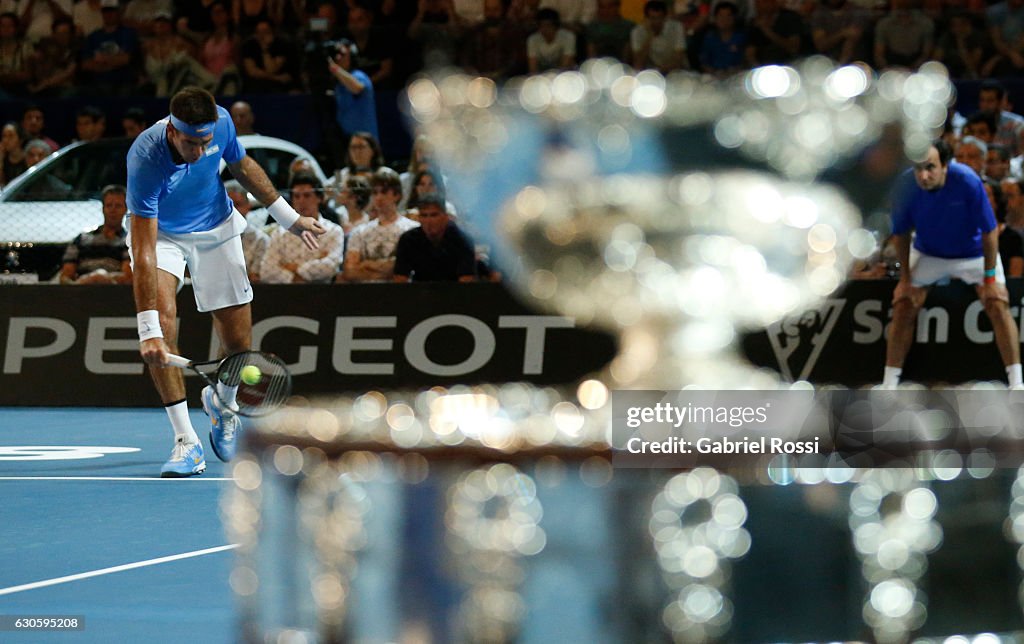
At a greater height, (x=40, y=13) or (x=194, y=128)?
(x=40, y=13)

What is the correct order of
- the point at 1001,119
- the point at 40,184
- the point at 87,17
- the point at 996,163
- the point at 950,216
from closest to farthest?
1. the point at 950,216
2. the point at 996,163
3. the point at 1001,119
4. the point at 40,184
5. the point at 87,17

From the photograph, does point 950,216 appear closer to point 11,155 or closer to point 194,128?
point 194,128

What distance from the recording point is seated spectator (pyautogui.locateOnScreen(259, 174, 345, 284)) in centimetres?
1130

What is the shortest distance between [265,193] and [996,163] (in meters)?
6.66

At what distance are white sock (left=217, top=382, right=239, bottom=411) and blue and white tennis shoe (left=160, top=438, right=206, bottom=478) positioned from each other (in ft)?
1.20

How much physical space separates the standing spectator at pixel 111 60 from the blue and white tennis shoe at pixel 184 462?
901 centimetres

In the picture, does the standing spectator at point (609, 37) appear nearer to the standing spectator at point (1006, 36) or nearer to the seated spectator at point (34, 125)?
the standing spectator at point (1006, 36)

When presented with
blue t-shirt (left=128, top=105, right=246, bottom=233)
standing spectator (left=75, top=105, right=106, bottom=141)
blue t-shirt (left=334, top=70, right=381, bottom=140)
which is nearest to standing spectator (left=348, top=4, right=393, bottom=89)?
blue t-shirt (left=334, top=70, right=381, bottom=140)

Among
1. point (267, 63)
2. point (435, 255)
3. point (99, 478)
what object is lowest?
point (99, 478)

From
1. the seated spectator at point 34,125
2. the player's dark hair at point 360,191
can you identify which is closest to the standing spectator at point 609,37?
the player's dark hair at point 360,191

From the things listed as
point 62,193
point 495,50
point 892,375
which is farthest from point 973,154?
point 62,193

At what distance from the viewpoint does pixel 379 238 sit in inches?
449

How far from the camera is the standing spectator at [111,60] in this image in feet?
52.0

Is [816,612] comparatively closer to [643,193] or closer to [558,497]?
[558,497]
